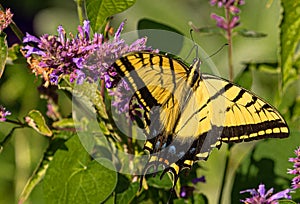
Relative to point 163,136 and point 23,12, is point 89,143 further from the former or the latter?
point 23,12

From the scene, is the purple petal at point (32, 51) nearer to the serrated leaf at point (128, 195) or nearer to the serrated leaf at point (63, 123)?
the serrated leaf at point (63, 123)

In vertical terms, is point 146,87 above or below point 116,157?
above

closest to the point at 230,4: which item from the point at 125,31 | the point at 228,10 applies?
the point at 228,10

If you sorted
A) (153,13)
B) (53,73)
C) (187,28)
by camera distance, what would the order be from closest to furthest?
1. (53,73)
2. (187,28)
3. (153,13)

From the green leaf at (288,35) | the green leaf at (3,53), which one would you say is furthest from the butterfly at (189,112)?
the green leaf at (288,35)

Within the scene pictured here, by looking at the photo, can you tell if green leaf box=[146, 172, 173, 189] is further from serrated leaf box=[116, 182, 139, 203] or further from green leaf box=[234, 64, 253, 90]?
green leaf box=[234, 64, 253, 90]

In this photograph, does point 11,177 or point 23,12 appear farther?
point 23,12

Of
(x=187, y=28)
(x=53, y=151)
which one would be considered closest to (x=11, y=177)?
(x=53, y=151)
